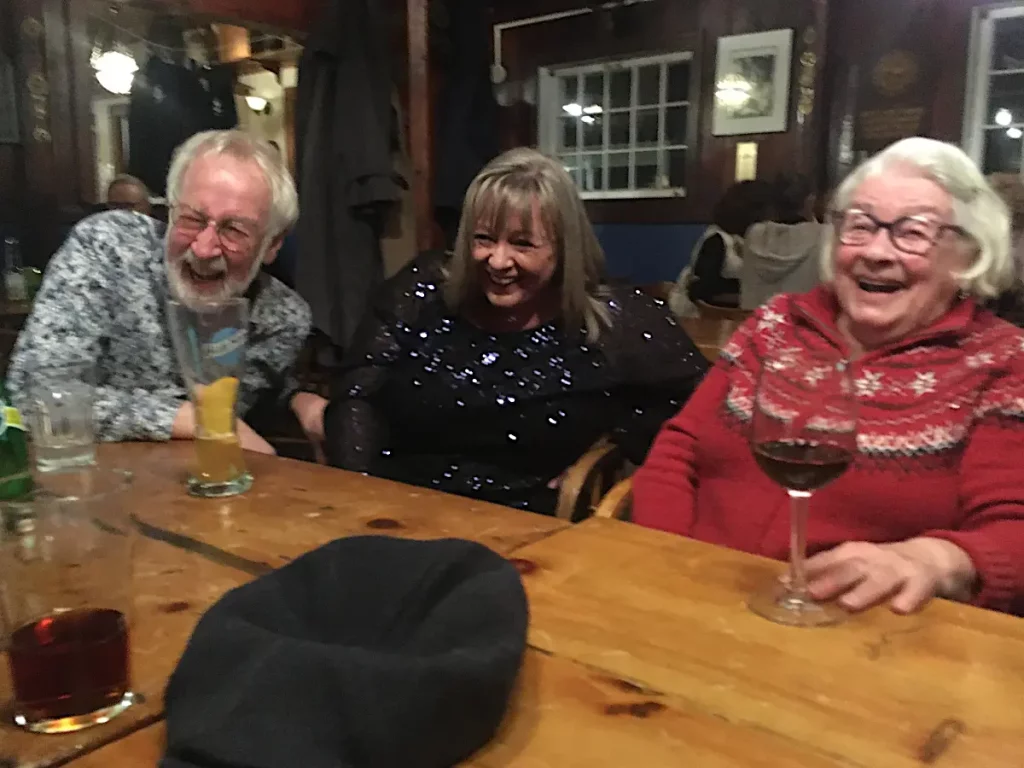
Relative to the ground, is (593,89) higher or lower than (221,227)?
higher

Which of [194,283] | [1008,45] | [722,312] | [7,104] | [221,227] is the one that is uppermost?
[1008,45]

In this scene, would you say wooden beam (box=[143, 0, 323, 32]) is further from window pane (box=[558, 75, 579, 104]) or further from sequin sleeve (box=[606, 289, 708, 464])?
sequin sleeve (box=[606, 289, 708, 464])

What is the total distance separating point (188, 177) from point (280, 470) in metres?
0.70

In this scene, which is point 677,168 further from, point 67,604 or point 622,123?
point 67,604

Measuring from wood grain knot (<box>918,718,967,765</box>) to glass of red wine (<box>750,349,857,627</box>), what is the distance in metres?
0.18

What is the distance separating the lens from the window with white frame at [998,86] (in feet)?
12.5

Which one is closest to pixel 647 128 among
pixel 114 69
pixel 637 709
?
pixel 114 69

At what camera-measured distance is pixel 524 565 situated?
→ 98 cm

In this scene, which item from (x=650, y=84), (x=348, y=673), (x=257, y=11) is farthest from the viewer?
(x=650, y=84)

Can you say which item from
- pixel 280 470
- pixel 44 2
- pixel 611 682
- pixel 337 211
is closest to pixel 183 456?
pixel 280 470

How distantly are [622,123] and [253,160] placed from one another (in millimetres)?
3338

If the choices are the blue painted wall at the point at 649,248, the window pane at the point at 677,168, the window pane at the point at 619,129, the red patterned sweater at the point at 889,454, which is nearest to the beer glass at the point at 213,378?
the red patterned sweater at the point at 889,454

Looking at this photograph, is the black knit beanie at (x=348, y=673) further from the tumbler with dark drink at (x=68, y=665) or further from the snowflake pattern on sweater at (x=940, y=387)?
the snowflake pattern on sweater at (x=940, y=387)


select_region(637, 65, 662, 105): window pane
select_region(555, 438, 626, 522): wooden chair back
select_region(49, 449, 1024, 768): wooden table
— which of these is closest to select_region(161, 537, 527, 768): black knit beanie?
select_region(49, 449, 1024, 768): wooden table
